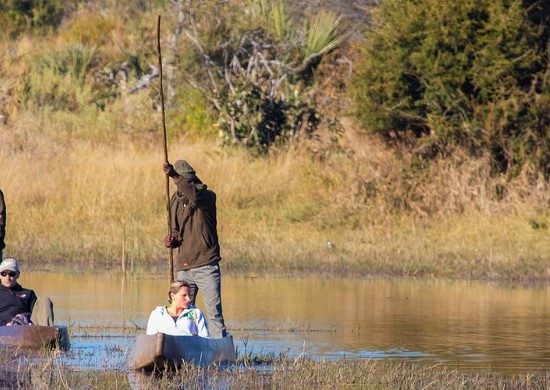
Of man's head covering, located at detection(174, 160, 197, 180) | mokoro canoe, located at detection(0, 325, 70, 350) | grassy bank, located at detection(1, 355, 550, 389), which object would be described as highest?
man's head covering, located at detection(174, 160, 197, 180)

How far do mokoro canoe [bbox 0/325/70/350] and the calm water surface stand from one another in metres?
0.30

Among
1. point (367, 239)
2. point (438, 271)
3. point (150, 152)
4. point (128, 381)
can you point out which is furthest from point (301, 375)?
point (150, 152)

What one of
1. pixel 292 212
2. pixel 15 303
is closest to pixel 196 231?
pixel 15 303

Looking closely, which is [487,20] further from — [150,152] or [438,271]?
[150,152]

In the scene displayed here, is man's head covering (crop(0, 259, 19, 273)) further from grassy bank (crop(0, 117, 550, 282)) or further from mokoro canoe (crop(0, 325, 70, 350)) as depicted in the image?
grassy bank (crop(0, 117, 550, 282))

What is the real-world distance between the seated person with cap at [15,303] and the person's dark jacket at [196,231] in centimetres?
137

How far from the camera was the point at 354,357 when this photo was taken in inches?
537

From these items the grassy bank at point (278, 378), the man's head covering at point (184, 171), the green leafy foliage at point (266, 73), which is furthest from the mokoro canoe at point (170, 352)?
the green leafy foliage at point (266, 73)

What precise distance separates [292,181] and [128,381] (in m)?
15.0

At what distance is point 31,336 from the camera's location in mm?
12875

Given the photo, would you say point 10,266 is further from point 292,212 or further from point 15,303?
point 292,212

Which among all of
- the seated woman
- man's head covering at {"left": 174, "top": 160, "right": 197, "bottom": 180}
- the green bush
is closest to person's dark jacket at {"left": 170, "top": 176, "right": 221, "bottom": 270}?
man's head covering at {"left": 174, "top": 160, "right": 197, "bottom": 180}

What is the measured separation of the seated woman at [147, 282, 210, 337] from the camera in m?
12.0

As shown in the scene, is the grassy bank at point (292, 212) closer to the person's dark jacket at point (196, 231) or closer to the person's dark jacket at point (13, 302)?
the person's dark jacket at point (13, 302)
